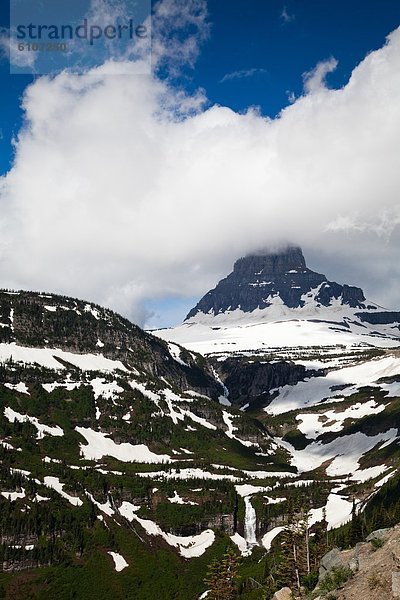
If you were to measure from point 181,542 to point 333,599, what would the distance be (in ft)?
558

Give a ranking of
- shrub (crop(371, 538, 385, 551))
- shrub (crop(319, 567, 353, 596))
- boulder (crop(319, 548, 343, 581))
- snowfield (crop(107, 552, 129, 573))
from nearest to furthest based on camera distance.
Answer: shrub (crop(319, 567, 353, 596)) < shrub (crop(371, 538, 385, 551)) < boulder (crop(319, 548, 343, 581)) < snowfield (crop(107, 552, 129, 573))

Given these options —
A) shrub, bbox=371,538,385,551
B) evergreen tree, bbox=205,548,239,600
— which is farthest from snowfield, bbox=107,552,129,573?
shrub, bbox=371,538,385,551

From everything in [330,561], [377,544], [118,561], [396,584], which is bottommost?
[118,561]

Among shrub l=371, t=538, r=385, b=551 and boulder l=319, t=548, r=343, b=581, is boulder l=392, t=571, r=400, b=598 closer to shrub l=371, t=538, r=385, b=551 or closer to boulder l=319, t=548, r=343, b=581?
shrub l=371, t=538, r=385, b=551

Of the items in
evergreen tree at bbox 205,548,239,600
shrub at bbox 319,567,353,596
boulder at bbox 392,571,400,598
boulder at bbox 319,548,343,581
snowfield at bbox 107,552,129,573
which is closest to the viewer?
boulder at bbox 392,571,400,598

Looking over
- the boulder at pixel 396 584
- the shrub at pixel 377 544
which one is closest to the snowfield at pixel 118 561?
the shrub at pixel 377 544

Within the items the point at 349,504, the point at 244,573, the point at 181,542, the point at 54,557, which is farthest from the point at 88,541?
the point at 349,504

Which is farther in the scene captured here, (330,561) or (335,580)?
(330,561)

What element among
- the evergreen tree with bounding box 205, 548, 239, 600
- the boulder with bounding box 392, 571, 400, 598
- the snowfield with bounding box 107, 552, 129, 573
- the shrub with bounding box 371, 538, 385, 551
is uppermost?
the shrub with bounding box 371, 538, 385, 551

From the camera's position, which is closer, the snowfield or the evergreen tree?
the evergreen tree

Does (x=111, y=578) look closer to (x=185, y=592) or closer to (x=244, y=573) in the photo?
(x=185, y=592)

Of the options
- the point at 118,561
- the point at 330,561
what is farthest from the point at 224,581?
the point at 118,561

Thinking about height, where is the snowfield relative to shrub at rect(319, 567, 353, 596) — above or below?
below

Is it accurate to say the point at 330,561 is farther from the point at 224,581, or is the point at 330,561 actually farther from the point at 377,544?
the point at 224,581
